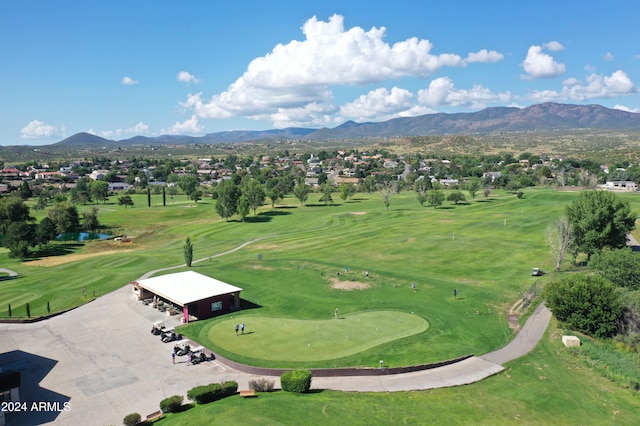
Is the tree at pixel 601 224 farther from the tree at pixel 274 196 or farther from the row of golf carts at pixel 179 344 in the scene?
the tree at pixel 274 196

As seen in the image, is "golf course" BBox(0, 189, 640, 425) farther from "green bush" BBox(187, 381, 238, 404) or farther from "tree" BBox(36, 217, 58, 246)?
"tree" BBox(36, 217, 58, 246)

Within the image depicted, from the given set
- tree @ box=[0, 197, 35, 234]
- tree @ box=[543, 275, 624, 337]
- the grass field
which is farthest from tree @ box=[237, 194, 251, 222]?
the grass field

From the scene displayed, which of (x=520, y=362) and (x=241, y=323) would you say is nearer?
(x=520, y=362)

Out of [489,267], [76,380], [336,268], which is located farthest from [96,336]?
[489,267]

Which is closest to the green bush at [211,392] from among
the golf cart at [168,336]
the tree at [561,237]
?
the golf cart at [168,336]

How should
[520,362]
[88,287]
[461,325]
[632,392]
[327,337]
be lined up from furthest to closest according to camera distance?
[88,287]
[461,325]
[327,337]
[520,362]
[632,392]

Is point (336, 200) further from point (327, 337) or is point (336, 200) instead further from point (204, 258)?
point (327, 337)
